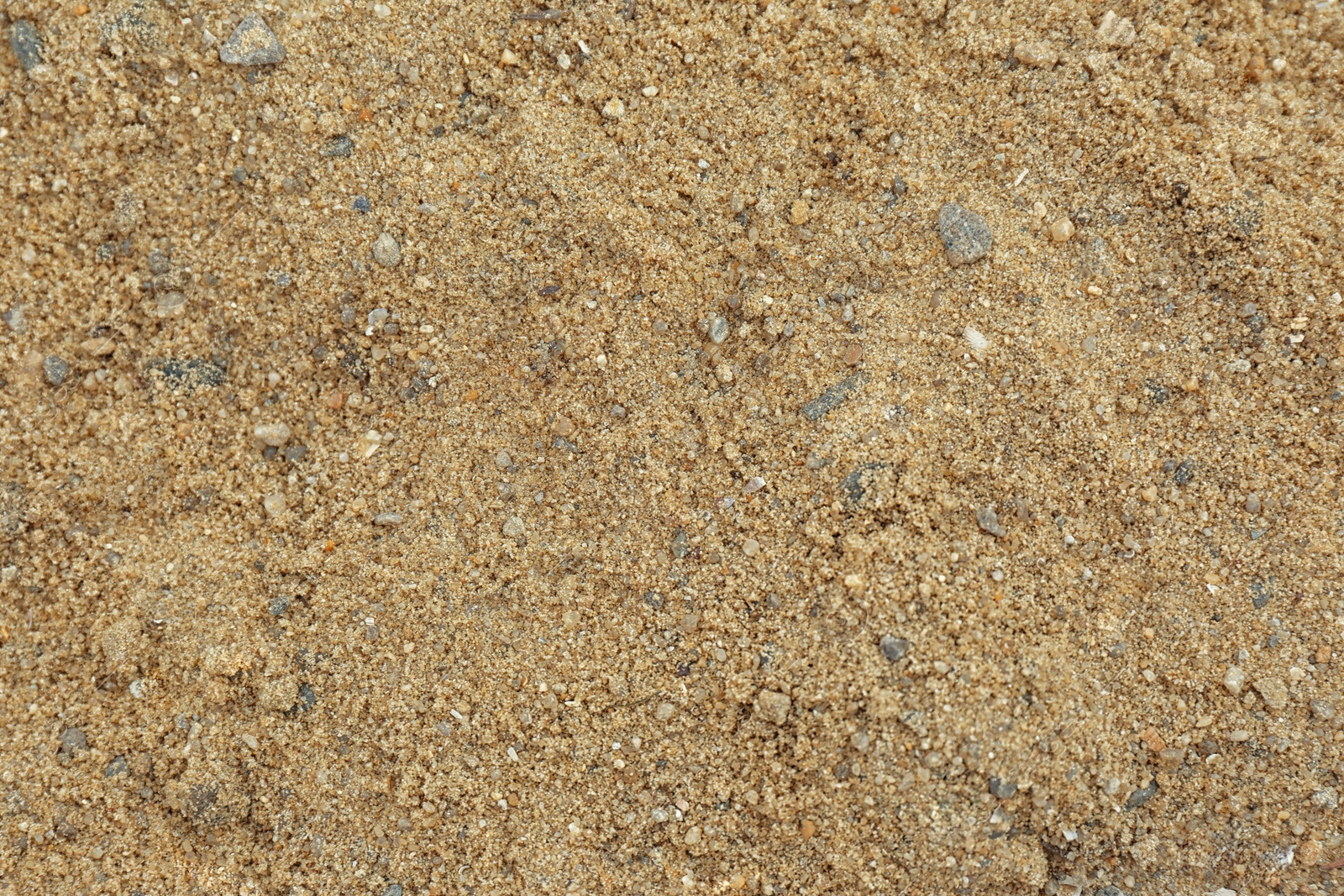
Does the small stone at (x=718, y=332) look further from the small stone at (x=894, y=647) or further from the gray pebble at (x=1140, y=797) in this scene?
the gray pebble at (x=1140, y=797)

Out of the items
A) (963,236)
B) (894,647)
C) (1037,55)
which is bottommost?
(894,647)

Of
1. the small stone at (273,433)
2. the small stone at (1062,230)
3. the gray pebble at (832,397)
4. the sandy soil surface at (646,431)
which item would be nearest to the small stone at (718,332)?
the sandy soil surface at (646,431)

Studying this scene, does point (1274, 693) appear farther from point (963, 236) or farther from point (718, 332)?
point (718, 332)

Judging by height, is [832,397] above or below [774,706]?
above

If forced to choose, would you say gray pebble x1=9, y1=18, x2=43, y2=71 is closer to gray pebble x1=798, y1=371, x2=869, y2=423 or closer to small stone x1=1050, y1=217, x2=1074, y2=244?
gray pebble x1=798, y1=371, x2=869, y2=423

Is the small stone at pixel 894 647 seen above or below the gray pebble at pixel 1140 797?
above

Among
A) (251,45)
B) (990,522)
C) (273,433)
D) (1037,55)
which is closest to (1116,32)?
(1037,55)

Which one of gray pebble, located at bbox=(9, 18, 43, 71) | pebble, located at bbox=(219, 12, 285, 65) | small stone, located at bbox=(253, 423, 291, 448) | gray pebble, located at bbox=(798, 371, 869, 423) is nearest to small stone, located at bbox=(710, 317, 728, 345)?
gray pebble, located at bbox=(798, 371, 869, 423)
